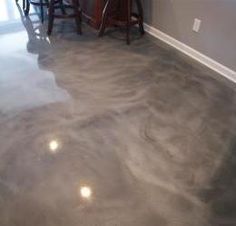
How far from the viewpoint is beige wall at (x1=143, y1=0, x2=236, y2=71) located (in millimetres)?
2676

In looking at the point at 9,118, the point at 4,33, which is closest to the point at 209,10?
the point at 9,118

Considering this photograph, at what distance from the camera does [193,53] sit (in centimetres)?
312

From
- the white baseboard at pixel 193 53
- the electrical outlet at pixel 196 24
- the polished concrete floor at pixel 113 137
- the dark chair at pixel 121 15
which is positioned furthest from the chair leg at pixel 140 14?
the electrical outlet at pixel 196 24

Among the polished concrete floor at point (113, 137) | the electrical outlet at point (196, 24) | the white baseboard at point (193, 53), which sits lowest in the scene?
the polished concrete floor at point (113, 137)

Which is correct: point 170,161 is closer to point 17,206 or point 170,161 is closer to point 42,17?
point 17,206

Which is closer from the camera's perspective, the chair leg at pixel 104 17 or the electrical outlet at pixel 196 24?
the electrical outlet at pixel 196 24

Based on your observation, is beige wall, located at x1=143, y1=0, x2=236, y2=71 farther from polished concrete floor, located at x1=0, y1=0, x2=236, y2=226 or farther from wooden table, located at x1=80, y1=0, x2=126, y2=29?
wooden table, located at x1=80, y1=0, x2=126, y2=29

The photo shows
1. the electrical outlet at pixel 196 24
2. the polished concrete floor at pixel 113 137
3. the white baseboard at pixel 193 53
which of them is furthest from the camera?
the electrical outlet at pixel 196 24

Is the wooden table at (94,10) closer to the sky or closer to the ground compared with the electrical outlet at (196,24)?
closer to the ground

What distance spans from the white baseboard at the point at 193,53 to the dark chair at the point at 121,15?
160mm

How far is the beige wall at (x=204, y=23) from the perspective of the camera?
2676 millimetres

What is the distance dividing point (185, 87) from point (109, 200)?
1.37 metres

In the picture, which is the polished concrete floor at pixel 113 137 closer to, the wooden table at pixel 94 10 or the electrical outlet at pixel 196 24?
the electrical outlet at pixel 196 24

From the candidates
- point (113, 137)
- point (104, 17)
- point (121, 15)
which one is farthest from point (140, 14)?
point (113, 137)
